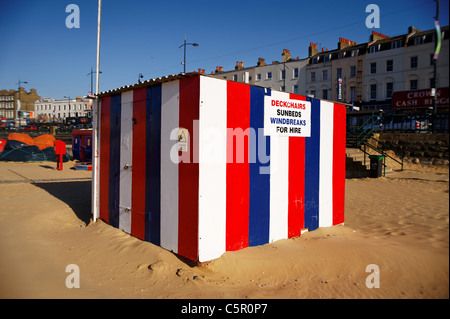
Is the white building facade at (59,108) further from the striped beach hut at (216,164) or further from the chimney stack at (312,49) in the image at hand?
the striped beach hut at (216,164)

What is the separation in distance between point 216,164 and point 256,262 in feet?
5.39

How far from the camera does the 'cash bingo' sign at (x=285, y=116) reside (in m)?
5.65

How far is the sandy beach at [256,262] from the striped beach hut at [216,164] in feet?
1.10

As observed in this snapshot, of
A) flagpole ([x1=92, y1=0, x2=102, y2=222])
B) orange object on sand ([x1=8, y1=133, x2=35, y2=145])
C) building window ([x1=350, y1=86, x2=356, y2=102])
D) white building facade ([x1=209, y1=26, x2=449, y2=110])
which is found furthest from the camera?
building window ([x1=350, y1=86, x2=356, y2=102])

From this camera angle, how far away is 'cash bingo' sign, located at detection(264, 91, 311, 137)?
18.5 feet

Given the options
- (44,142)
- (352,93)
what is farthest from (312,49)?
(44,142)

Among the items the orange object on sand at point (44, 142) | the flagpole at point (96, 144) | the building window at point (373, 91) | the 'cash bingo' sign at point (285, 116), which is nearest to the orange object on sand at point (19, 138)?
the orange object on sand at point (44, 142)

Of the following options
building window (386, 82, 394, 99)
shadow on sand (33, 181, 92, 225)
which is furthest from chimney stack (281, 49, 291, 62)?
shadow on sand (33, 181, 92, 225)

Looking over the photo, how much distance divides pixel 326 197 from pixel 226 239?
2938 mm

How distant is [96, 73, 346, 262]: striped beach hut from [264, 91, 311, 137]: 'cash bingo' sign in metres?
0.02

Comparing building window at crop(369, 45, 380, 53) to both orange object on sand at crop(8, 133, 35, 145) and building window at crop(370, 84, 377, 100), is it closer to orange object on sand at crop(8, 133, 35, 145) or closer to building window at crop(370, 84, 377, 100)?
building window at crop(370, 84, 377, 100)

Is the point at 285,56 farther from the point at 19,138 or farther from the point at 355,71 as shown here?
the point at 19,138
